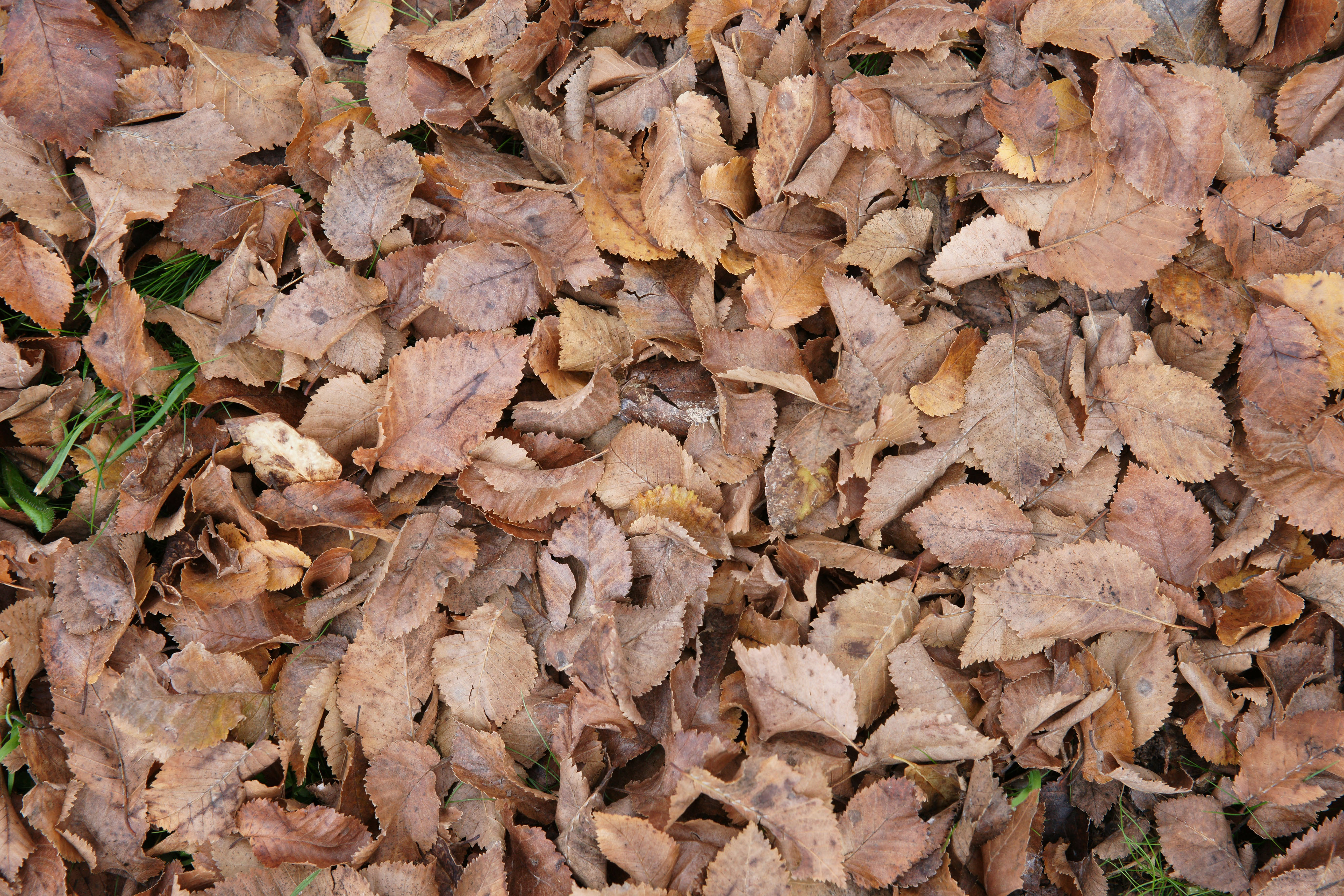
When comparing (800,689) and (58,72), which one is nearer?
(800,689)

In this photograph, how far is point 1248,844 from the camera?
1642 millimetres

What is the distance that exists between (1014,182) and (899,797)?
125 cm

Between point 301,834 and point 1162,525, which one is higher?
point 1162,525

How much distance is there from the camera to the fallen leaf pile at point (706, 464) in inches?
64.0

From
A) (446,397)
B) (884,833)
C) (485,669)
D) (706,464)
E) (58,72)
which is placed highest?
(58,72)

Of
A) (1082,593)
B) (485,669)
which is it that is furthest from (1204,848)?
(485,669)

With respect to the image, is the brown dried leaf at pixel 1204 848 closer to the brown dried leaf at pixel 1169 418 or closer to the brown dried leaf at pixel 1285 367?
the brown dried leaf at pixel 1169 418

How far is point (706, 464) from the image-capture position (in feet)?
5.62

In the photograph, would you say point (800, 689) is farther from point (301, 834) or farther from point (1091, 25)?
point (1091, 25)

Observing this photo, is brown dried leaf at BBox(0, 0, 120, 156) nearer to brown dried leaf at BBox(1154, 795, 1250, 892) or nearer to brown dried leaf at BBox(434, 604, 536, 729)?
brown dried leaf at BBox(434, 604, 536, 729)

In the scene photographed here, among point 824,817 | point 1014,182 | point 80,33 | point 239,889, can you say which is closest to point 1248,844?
point 824,817

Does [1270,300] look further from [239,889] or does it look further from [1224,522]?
[239,889]

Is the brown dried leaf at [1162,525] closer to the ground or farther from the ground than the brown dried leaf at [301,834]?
farther from the ground

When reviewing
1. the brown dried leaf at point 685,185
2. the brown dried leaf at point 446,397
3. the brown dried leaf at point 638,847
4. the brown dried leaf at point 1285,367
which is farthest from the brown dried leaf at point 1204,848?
the brown dried leaf at point 446,397
